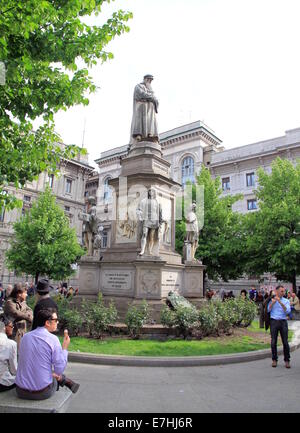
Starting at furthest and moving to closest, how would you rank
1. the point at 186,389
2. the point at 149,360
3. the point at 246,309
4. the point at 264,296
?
1. the point at 264,296
2. the point at 246,309
3. the point at 149,360
4. the point at 186,389

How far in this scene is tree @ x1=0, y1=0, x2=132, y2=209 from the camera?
275 inches

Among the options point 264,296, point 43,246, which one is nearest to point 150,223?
point 264,296

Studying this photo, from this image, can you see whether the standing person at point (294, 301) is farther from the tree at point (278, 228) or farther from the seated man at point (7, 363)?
the seated man at point (7, 363)

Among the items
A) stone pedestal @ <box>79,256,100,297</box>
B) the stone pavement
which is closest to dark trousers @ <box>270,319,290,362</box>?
the stone pavement

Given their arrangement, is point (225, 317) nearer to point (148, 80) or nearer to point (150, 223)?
point (150, 223)

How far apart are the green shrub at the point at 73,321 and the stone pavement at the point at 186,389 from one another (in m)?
1.80

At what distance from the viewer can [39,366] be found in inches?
139

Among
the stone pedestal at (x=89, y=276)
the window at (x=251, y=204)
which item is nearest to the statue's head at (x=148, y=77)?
the stone pedestal at (x=89, y=276)

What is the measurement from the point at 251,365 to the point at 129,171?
8.54m

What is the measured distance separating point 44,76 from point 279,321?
8.21 meters

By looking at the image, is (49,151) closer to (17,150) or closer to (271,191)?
(17,150)

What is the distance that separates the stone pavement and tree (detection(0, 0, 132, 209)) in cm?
466
